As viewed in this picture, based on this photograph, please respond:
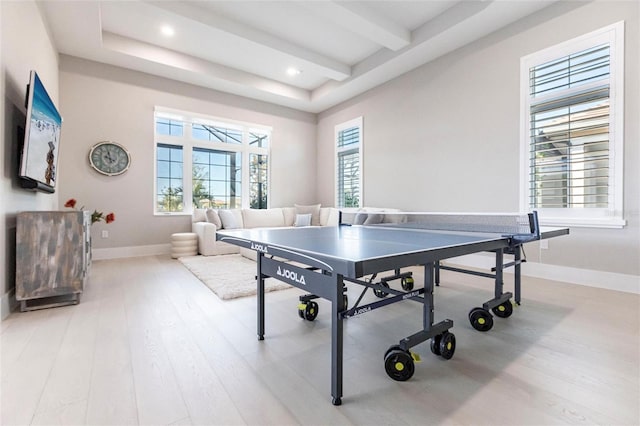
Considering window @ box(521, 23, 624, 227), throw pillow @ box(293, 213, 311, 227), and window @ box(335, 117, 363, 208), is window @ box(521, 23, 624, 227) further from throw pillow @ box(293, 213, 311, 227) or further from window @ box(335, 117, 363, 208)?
throw pillow @ box(293, 213, 311, 227)

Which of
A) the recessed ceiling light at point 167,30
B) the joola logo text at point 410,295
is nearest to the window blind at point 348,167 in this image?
the recessed ceiling light at point 167,30

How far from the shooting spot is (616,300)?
2588 millimetres

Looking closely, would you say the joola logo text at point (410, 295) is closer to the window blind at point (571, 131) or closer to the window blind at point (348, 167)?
the window blind at point (571, 131)

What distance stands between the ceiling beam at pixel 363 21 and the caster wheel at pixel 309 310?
3.36 m

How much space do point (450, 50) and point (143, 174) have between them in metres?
5.41

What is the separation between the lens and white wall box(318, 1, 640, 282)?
9.35 ft

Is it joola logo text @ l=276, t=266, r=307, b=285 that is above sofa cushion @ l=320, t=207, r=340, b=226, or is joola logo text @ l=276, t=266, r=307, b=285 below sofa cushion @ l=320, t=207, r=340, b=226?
below

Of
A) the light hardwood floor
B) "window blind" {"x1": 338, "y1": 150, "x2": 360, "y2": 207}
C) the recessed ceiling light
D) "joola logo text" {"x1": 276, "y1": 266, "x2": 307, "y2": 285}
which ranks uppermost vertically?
the recessed ceiling light

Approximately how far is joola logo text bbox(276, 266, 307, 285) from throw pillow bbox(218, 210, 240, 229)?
407cm

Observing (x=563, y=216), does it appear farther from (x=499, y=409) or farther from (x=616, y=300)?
(x=499, y=409)

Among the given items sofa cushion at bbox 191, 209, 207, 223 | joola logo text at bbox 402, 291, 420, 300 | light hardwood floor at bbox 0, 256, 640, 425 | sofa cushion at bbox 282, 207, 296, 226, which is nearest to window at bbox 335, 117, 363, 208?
sofa cushion at bbox 282, 207, 296, 226

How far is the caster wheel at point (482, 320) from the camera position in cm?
197

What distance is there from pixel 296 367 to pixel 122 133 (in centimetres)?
515

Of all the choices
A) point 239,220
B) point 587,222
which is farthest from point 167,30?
point 587,222
